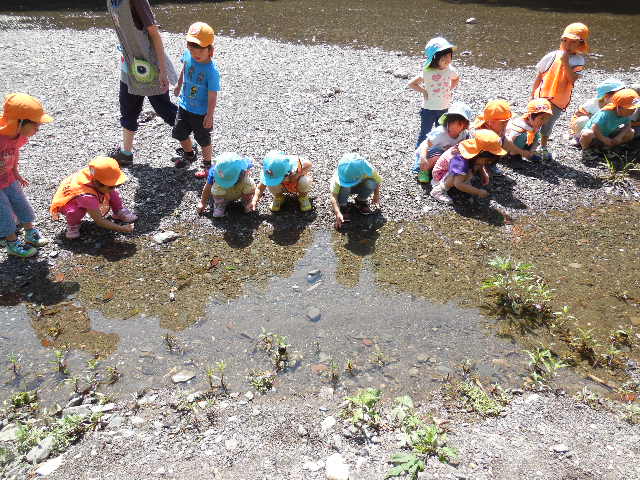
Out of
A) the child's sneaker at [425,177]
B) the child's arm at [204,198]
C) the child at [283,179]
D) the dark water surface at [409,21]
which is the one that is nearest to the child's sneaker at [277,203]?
the child at [283,179]

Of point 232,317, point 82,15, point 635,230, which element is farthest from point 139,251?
point 82,15

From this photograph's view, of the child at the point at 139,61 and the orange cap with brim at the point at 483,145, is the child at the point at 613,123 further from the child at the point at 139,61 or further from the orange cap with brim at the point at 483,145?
the child at the point at 139,61

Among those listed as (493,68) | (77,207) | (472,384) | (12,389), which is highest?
(493,68)

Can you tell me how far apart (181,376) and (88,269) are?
1.85 meters

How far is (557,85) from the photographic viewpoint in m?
6.24

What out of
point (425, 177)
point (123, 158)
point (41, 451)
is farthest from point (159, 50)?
point (41, 451)

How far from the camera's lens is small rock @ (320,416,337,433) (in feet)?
10.9

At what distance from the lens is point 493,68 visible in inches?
397

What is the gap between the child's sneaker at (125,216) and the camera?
17.7ft

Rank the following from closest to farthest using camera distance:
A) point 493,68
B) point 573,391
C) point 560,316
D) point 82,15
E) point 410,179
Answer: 1. point 573,391
2. point 560,316
3. point 410,179
4. point 493,68
5. point 82,15

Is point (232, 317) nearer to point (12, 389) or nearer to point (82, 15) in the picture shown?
point (12, 389)

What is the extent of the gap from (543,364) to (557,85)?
13.5ft

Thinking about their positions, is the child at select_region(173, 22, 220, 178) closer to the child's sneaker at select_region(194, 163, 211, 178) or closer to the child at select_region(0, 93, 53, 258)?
the child's sneaker at select_region(194, 163, 211, 178)

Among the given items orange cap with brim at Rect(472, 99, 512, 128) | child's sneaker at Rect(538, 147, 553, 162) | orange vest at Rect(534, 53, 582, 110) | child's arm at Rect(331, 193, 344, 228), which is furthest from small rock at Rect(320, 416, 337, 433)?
orange vest at Rect(534, 53, 582, 110)
